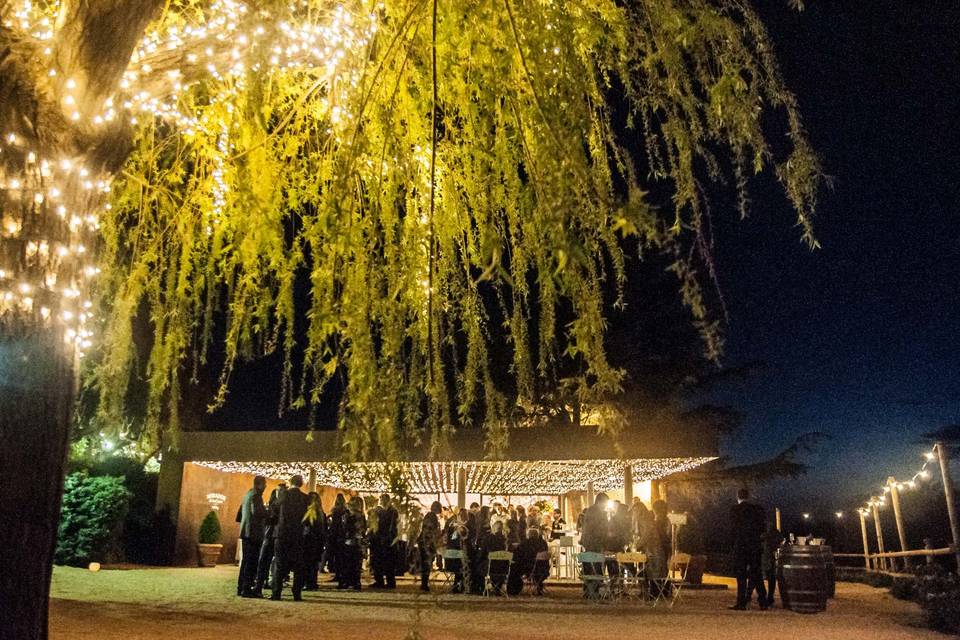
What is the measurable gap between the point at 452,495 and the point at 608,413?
844 inches

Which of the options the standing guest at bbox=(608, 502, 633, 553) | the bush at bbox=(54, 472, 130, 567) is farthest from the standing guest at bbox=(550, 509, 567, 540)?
Answer: the bush at bbox=(54, 472, 130, 567)

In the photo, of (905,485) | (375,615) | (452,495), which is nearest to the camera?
(375,615)

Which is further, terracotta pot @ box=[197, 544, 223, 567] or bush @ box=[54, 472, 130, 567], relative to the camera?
terracotta pot @ box=[197, 544, 223, 567]

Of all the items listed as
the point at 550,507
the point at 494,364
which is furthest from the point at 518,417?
the point at 550,507

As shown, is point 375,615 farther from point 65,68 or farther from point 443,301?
point 65,68

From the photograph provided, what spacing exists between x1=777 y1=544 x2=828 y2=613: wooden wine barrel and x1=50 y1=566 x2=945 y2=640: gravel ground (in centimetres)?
24

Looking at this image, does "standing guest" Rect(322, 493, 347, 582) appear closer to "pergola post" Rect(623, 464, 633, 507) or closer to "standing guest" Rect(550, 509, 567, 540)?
"standing guest" Rect(550, 509, 567, 540)

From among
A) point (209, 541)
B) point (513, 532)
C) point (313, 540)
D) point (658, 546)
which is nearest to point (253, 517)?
point (313, 540)

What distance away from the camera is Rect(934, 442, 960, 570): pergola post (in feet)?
29.5

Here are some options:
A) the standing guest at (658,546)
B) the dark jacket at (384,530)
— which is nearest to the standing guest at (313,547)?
the dark jacket at (384,530)

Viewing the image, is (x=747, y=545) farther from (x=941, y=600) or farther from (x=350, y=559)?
(x=350, y=559)

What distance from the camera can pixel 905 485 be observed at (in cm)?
1402

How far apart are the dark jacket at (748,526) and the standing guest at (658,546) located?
55.5 inches

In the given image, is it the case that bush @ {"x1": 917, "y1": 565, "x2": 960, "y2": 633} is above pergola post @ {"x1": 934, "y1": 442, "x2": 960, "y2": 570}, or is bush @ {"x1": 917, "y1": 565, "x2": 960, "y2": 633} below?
below
